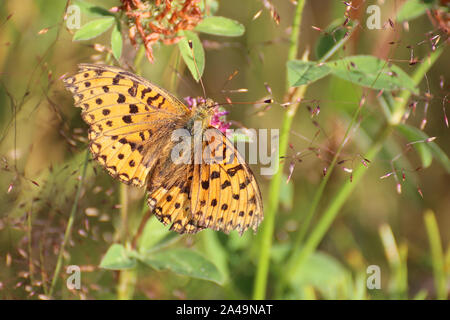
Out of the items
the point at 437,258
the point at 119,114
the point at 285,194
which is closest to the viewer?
the point at 119,114

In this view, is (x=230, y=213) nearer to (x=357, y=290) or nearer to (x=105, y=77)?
(x=105, y=77)

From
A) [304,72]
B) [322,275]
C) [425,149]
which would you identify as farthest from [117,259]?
[425,149]

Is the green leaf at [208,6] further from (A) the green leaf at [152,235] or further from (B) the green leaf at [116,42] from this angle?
(A) the green leaf at [152,235]

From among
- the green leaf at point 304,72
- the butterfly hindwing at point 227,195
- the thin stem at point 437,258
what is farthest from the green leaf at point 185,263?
the thin stem at point 437,258

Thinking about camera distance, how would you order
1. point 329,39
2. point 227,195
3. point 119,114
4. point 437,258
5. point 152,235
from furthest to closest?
point 437,258
point 152,235
point 329,39
point 119,114
point 227,195

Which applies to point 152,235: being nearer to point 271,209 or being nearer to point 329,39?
point 271,209
